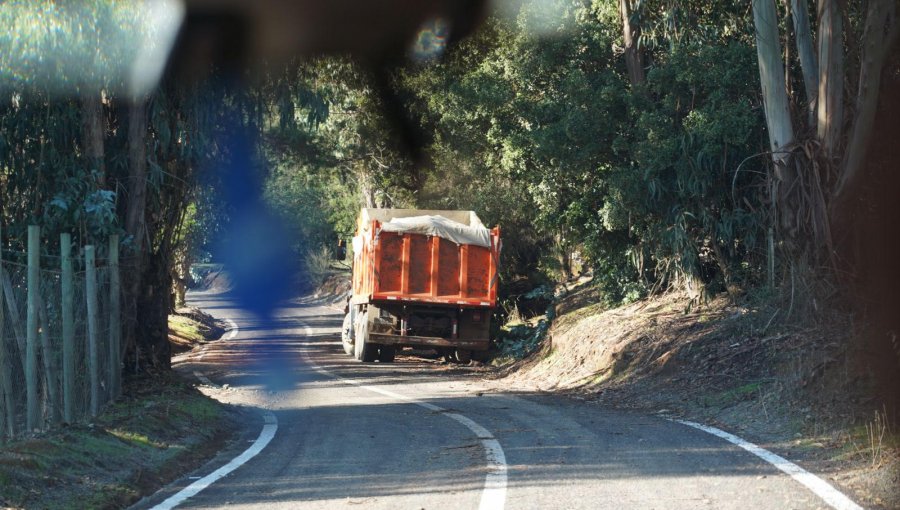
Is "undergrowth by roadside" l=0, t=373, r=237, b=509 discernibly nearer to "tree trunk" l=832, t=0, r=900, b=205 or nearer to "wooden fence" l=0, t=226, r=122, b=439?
"wooden fence" l=0, t=226, r=122, b=439

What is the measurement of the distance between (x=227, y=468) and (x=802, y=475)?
4.82 metres

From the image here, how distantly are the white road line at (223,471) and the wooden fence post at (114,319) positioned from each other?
1.95 m

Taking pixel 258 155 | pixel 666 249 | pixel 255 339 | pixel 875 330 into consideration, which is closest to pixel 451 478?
pixel 875 330

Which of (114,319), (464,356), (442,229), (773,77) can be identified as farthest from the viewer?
(464,356)

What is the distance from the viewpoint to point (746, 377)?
1380cm

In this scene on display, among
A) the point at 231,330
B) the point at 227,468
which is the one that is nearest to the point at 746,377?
the point at 227,468

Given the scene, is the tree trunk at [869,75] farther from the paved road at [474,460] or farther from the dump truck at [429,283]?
the dump truck at [429,283]

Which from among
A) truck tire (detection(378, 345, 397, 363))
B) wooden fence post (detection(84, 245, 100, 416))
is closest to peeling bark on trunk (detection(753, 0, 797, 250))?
wooden fence post (detection(84, 245, 100, 416))

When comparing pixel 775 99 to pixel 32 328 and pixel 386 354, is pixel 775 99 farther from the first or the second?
pixel 386 354

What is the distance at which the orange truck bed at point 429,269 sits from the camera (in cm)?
2222

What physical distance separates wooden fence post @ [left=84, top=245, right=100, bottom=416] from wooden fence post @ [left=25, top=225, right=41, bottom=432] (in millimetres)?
1660

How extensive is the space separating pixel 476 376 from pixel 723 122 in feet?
25.4

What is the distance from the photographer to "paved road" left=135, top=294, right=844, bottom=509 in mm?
7160

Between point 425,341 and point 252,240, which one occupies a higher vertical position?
point 252,240
